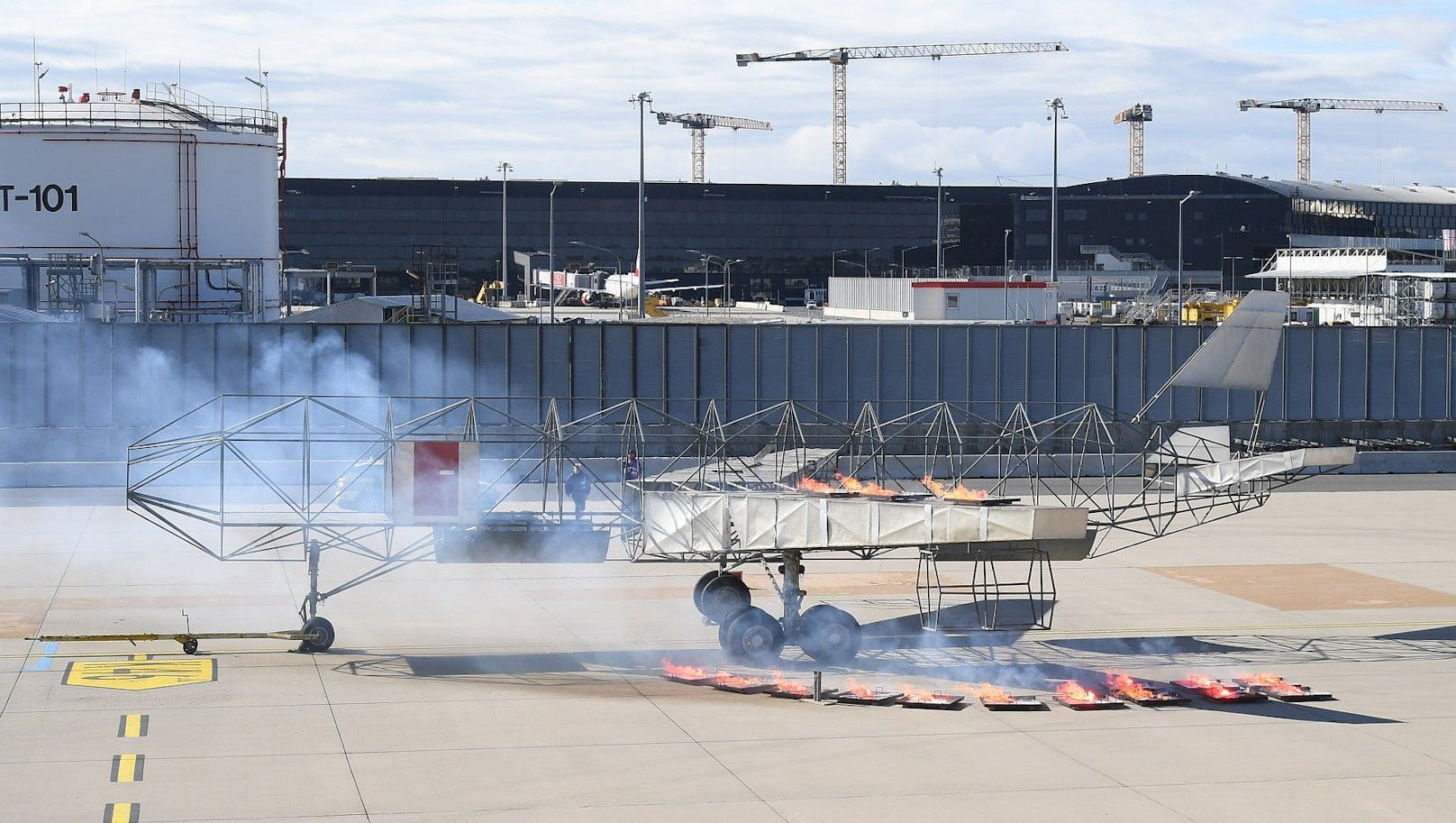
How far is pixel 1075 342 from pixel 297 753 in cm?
5250

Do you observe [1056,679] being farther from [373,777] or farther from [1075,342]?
[1075,342]

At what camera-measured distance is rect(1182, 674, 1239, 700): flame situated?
3161 centimetres

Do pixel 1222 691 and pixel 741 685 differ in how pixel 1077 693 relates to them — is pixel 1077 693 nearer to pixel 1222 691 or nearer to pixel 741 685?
pixel 1222 691

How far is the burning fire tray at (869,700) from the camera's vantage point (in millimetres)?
31062

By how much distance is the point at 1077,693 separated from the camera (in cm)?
3191

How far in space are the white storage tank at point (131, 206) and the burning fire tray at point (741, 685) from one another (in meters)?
57.2

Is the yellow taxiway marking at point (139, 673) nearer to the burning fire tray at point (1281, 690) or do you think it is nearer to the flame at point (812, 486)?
the flame at point (812, 486)

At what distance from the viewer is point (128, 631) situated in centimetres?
3712

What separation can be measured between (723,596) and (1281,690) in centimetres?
1292

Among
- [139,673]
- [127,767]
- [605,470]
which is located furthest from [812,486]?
[605,470]

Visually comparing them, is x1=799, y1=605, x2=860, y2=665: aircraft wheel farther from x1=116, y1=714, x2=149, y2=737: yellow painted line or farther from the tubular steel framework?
x1=116, y1=714, x2=149, y2=737: yellow painted line

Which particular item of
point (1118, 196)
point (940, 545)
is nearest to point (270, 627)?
point (940, 545)

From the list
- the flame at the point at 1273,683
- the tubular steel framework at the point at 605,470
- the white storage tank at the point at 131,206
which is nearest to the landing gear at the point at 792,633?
the tubular steel framework at the point at 605,470

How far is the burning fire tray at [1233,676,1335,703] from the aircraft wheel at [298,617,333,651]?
783 inches
